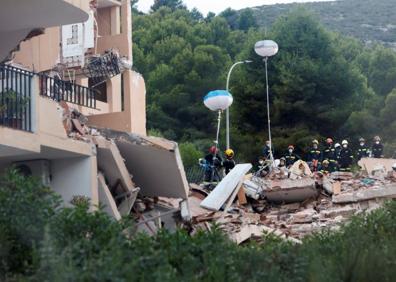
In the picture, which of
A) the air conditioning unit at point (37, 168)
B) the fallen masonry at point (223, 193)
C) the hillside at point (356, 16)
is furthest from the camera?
the hillside at point (356, 16)

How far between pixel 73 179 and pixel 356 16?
106398 millimetres

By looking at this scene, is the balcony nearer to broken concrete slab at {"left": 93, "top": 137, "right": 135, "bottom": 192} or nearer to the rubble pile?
broken concrete slab at {"left": 93, "top": 137, "right": 135, "bottom": 192}

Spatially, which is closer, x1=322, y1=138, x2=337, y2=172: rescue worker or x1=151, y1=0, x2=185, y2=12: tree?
x1=322, y1=138, x2=337, y2=172: rescue worker

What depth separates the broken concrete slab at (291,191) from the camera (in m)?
26.1

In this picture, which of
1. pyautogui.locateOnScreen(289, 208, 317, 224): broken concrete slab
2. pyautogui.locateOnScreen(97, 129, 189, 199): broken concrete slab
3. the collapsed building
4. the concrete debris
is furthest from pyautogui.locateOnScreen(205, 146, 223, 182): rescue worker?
pyautogui.locateOnScreen(97, 129, 189, 199): broken concrete slab

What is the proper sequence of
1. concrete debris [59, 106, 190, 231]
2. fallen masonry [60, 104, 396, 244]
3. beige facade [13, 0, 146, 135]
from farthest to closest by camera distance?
beige facade [13, 0, 146, 135] → fallen masonry [60, 104, 396, 244] → concrete debris [59, 106, 190, 231]

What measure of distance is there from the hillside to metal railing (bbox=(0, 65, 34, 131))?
3656 inches

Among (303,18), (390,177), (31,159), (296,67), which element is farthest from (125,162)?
(303,18)

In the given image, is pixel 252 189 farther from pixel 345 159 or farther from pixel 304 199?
pixel 345 159

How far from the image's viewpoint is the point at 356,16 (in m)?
120

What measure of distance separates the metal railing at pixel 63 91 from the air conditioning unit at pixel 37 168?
1.02 m

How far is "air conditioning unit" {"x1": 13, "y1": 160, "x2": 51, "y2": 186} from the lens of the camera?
16.1m

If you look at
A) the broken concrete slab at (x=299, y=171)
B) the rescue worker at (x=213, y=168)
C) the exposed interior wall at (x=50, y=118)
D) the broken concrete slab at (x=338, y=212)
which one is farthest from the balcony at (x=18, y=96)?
the broken concrete slab at (x=299, y=171)

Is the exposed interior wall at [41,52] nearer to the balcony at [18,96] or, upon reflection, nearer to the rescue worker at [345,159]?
the balcony at [18,96]
